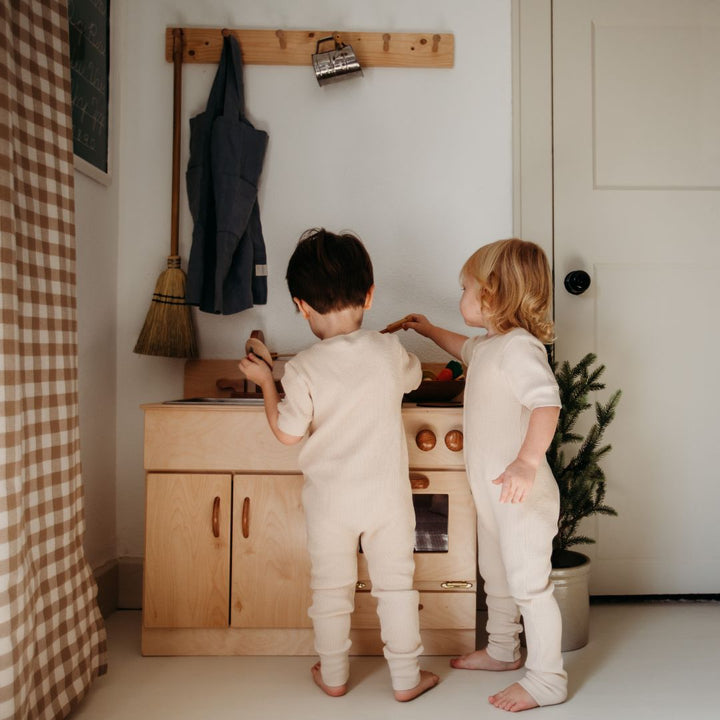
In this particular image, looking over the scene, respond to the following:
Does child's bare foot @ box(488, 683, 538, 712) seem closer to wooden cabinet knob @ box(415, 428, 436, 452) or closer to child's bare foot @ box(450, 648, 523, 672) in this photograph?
child's bare foot @ box(450, 648, 523, 672)

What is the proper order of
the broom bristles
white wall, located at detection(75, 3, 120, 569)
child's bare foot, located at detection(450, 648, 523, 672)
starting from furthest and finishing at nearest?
the broom bristles
white wall, located at detection(75, 3, 120, 569)
child's bare foot, located at detection(450, 648, 523, 672)

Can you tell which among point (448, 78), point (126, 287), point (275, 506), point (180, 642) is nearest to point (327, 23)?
point (448, 78)

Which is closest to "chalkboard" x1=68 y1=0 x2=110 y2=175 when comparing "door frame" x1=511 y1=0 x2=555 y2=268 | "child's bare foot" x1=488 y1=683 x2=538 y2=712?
"door frame" x1=511 y1=0 x2=555 y2=268

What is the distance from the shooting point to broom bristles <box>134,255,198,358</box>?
2.08 m

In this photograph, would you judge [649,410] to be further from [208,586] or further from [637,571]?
[208,586]

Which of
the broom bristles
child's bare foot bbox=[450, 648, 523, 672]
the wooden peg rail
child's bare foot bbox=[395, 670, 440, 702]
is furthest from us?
the wooden peg rail

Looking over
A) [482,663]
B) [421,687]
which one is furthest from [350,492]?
[482,663]

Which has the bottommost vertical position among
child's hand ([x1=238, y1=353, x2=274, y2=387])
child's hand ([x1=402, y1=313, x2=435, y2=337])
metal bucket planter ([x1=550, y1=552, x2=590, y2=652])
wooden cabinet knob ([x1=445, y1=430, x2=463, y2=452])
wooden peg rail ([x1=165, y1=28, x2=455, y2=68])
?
metal bucket planter ([x1=550, y1=552, x2=590, y2=652])

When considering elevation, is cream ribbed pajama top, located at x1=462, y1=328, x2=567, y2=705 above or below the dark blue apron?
below

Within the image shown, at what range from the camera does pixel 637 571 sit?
2236mm

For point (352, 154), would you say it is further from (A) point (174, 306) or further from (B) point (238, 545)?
(B) point (238, 545)

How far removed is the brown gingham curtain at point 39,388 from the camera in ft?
3.83

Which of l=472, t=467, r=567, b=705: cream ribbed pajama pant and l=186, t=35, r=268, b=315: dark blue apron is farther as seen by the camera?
l=186, t=35, r=268, b=315: dark blue apron

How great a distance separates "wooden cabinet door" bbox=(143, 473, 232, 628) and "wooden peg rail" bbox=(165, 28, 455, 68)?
1378 mm
